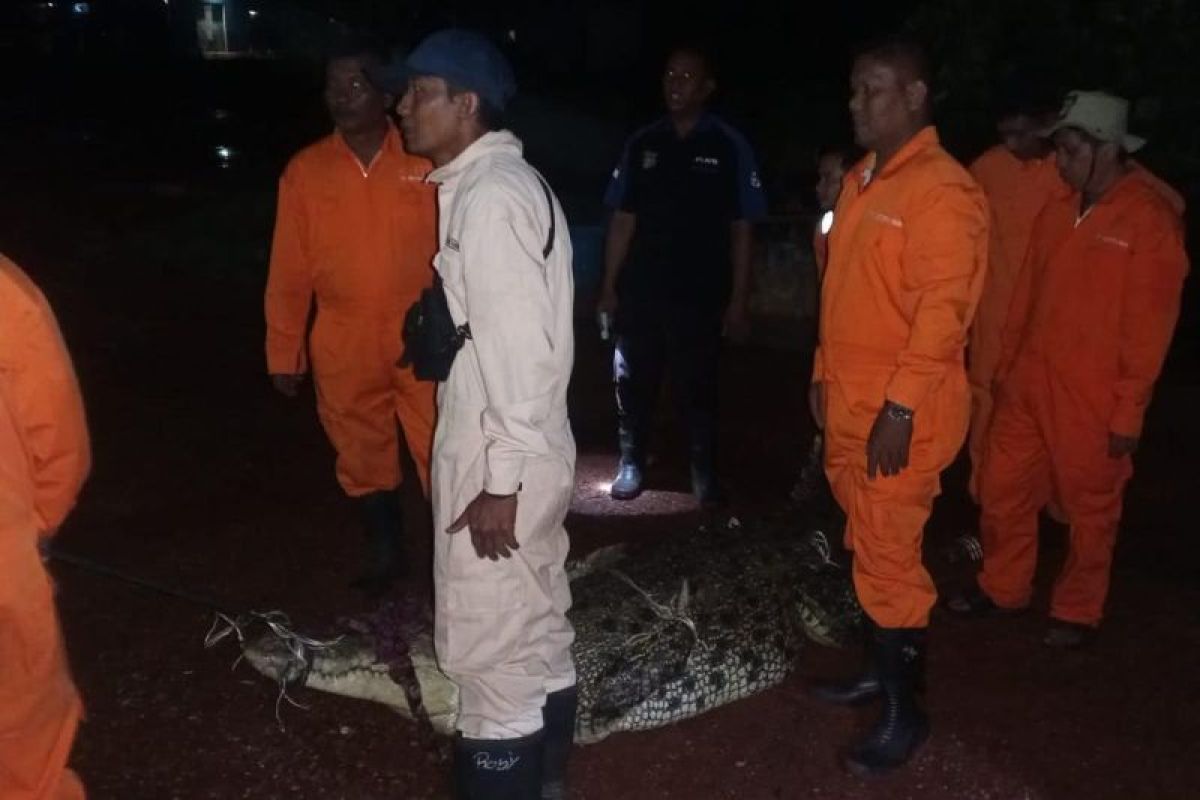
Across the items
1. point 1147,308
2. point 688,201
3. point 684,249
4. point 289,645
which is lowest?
point 289,645

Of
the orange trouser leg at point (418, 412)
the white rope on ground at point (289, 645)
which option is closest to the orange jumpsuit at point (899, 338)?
the orange trouser leg at point (418, 412)

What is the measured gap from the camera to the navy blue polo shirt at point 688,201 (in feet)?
17.7

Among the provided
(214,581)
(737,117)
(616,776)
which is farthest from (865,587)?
(737,117)

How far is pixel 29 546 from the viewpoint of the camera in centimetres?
229

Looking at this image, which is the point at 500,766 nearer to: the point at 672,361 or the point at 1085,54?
the point at 672,361

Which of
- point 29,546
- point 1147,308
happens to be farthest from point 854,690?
point 29,546

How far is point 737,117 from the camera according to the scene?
17062mm

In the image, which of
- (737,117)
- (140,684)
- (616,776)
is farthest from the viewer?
(737,117)

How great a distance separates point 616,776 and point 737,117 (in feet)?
47.9

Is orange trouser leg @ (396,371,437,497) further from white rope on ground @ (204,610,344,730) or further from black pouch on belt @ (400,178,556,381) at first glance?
black pouch on belt @ (400,178,556,381)

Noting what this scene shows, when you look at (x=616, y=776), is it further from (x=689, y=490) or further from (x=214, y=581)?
(x=689, y=490)

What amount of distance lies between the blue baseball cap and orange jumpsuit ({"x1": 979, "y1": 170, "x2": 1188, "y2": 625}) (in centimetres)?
223

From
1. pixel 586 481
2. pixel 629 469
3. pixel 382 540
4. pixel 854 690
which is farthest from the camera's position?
pixel 586 481

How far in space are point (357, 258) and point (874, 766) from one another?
2.51 meters
